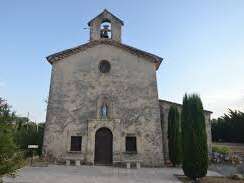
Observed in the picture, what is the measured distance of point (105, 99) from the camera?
1834 centimetres

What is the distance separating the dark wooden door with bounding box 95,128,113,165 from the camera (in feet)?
57.4

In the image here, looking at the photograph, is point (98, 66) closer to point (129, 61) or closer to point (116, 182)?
point (129, 61)

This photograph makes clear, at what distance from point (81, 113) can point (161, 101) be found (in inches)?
250

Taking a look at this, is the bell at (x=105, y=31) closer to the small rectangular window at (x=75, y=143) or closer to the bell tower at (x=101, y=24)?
the bell tower at (x=101, y=24)

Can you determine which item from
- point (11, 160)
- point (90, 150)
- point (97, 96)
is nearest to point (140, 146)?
point (90, 150)

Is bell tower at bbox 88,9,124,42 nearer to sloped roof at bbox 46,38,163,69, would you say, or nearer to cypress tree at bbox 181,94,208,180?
sloped roof at bbox 46,38,163,69

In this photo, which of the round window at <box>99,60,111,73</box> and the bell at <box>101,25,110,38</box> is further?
the bell at <box>101,25,110,38</box>

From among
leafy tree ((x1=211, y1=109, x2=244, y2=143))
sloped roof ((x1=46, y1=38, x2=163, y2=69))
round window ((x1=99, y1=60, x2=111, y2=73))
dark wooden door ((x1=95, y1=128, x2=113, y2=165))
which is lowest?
dark wooden door ((x1=95, y1=128, x2=113, y2=165))

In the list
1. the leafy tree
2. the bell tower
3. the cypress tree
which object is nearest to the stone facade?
the bell tower

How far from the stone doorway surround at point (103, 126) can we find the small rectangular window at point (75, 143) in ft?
2.12

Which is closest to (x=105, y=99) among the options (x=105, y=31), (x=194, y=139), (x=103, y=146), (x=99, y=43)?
(x=103, y=146)

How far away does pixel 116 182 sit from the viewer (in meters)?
10.5

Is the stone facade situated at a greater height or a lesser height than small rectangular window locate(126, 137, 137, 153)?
greater

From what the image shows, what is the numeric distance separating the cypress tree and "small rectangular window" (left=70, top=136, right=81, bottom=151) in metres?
7.73
